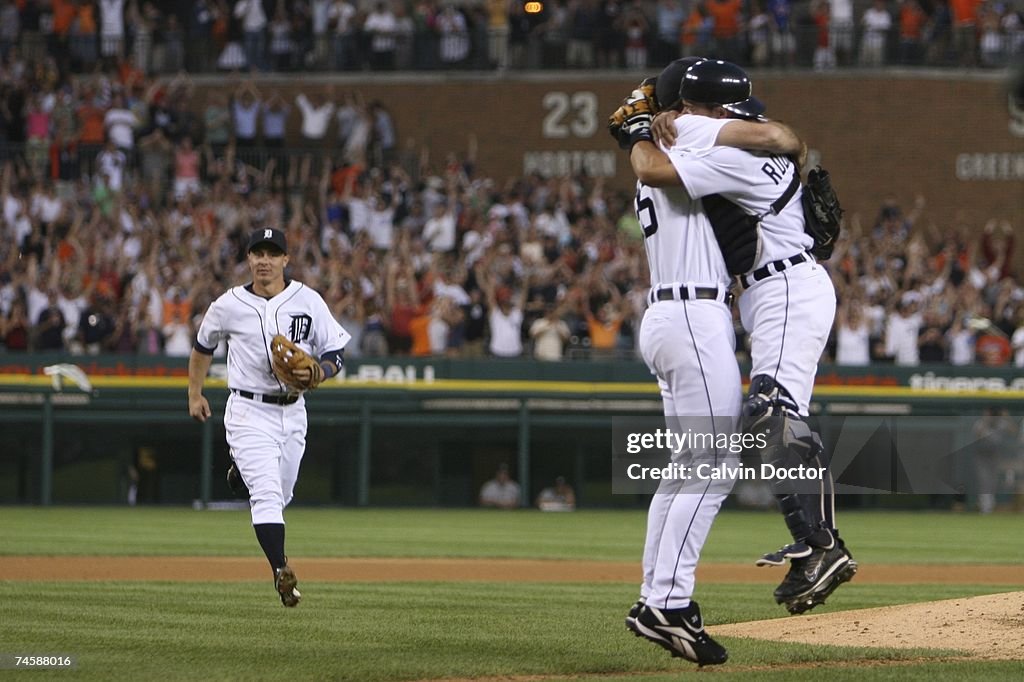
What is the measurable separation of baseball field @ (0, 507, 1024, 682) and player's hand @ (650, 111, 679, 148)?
2128 millimetres

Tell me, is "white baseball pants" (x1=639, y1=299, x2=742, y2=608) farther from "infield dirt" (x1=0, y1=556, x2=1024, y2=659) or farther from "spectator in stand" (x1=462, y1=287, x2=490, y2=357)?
"spectator in stand" (x1=462, y1=287, x2=490, y2=357)

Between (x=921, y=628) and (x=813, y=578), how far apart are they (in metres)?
1.70

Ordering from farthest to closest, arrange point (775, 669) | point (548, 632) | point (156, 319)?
1. point (156, 319)
2. point (548, 632)
3. point (775, 669)

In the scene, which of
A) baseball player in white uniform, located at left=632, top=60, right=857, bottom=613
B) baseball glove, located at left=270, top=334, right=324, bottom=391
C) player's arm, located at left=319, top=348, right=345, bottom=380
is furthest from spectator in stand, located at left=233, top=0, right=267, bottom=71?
baseball player in white uniform, located at left=632, top=60, right=857, bottom=613

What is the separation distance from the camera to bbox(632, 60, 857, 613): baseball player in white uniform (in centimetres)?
624

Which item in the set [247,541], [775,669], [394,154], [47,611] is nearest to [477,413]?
[247,541]

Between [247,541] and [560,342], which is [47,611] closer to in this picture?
[247,541]

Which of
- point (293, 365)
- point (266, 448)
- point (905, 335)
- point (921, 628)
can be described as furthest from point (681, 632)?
point (905, 335)

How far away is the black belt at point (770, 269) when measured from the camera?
647 cm

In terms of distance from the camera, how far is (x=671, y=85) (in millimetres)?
6469

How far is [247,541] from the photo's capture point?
1474 centimetres

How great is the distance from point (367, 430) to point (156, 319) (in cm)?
289

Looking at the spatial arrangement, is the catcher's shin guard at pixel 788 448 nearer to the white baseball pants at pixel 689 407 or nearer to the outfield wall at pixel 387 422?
the white baseball pants at pixel 689 407

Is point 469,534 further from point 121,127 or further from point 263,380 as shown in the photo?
point 121,127
